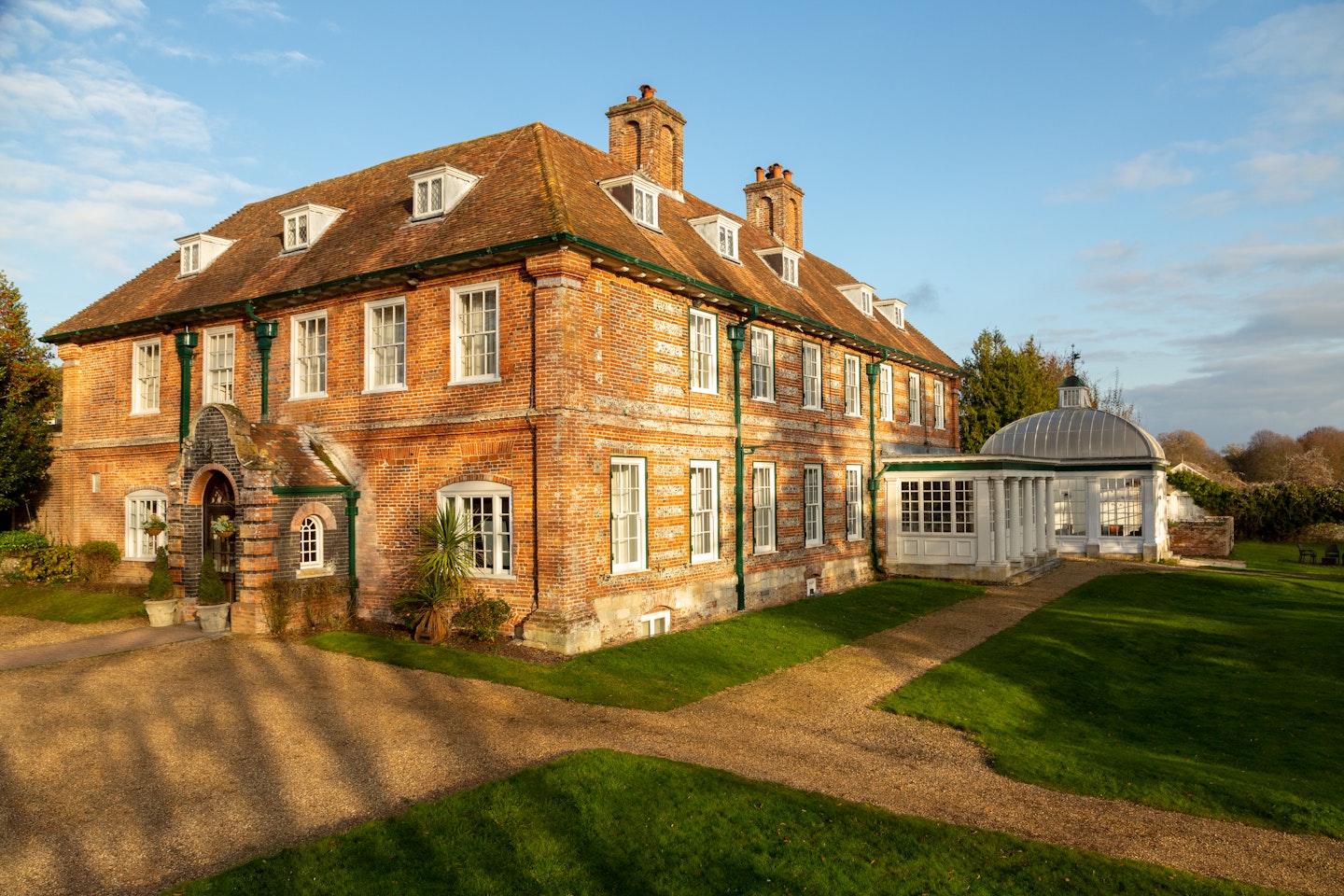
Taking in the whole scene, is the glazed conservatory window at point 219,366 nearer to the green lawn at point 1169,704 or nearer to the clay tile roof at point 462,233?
the clay tile roof at point 462,233

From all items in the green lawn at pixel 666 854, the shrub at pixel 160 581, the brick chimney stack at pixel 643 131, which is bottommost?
the green lawn at pixel 666 854

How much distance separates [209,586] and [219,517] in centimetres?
149

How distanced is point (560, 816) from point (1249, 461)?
10096cm

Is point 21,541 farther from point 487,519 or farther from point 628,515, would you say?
point 628,515

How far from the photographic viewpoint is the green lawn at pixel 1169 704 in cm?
940

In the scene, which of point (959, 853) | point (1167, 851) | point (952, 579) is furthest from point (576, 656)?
point (952, 579)

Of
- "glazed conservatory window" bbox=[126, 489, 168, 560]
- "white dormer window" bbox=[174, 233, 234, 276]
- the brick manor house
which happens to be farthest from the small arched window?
"white dormer window" bbox=[174, 233, 234, 276]

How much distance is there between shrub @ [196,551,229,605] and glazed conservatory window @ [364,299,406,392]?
446 centimetres

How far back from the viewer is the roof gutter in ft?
49.0

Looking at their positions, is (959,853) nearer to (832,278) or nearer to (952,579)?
(952,579)

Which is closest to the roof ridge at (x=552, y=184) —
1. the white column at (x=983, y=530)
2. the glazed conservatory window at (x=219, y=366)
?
the glazed conservatory window at (x=219, y=366)

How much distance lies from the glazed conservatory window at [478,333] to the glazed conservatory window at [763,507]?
7.10 meters

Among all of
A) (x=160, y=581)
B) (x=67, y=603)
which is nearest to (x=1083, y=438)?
(x=160, y=581)

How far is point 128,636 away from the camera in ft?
52.9
